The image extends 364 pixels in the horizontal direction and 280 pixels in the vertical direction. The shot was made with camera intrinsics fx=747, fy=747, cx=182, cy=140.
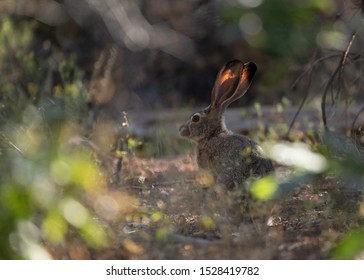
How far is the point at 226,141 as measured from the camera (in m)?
4.96

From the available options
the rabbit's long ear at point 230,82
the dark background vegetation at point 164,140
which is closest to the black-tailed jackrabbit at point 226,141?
the rabbit's long ear at point 230,82

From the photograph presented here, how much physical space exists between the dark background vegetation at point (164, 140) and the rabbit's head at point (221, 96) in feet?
1.26

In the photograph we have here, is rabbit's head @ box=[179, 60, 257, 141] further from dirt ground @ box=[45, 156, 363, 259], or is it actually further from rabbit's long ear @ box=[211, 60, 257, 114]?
dirt ground @ box=[45, 156, 363, 259]

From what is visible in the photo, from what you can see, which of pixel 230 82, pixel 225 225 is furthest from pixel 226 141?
pixel 225 225

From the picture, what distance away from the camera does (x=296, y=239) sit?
4.05 meters

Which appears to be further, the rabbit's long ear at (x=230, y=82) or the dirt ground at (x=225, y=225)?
the rabbit's long ear at (x=230, y=82)

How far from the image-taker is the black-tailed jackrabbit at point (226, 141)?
4.59 metres

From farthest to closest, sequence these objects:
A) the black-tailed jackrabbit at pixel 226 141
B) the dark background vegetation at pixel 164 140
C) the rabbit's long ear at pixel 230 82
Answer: the rabbit's long ear at pixel 230 82, the black-tailed jackrabbit at pixel 226 141, the dark background vegetation at pixel 164 140

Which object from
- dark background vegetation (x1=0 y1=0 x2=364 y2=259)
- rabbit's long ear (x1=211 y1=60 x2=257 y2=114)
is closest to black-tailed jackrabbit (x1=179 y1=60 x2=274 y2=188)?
rabbit's long ear (x1=211 y1=60 x2=257 y2=114)

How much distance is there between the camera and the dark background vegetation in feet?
5.38

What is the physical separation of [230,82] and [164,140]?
1721mm

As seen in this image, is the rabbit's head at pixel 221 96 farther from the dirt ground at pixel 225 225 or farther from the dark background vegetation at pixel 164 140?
the dirt ground at pixel 225 225

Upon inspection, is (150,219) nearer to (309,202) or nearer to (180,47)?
(309,202)
